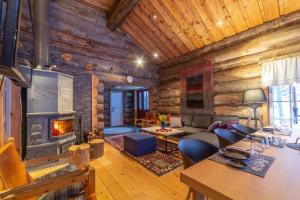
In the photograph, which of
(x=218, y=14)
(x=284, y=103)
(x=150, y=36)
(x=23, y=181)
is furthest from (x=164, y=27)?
(x=23, y=181)

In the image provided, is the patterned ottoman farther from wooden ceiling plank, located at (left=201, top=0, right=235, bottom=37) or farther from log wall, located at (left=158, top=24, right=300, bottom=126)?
wooden ceiling plank, located at (left=201, top=0, right=235, bottom=37)

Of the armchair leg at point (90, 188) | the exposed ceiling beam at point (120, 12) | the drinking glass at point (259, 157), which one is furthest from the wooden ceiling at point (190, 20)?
the armchair leg at point (90, 188)

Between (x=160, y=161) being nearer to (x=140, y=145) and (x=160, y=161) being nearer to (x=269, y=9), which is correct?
(x=140, y=145)

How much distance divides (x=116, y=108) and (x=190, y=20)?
6.04 metres

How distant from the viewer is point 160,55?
21.1 ft

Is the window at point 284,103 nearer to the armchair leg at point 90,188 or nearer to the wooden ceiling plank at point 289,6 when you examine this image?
the wooden ceiling plank at point 289,6

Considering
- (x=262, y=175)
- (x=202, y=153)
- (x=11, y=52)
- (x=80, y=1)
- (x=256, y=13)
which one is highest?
(x=80, y=1)

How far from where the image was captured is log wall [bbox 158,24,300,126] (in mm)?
3553

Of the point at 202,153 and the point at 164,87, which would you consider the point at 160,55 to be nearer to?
the point at 164,87

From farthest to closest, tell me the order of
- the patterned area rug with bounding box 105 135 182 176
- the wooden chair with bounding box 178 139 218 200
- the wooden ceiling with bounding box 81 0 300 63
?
1. the wooden ceiling with bounding box 81 0 300 63
2. the patterned area rug with bounding box 105 135 182 176
3. the wooden chair with bounding box 178 139 218 200

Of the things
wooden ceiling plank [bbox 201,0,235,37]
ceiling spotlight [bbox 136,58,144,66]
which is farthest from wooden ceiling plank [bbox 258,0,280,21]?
ceiling spotlight [bbox 136,58,144,66]

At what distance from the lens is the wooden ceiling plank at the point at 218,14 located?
3.74m

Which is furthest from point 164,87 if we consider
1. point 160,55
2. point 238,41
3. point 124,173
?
point 124,173

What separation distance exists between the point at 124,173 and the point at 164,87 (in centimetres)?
461
